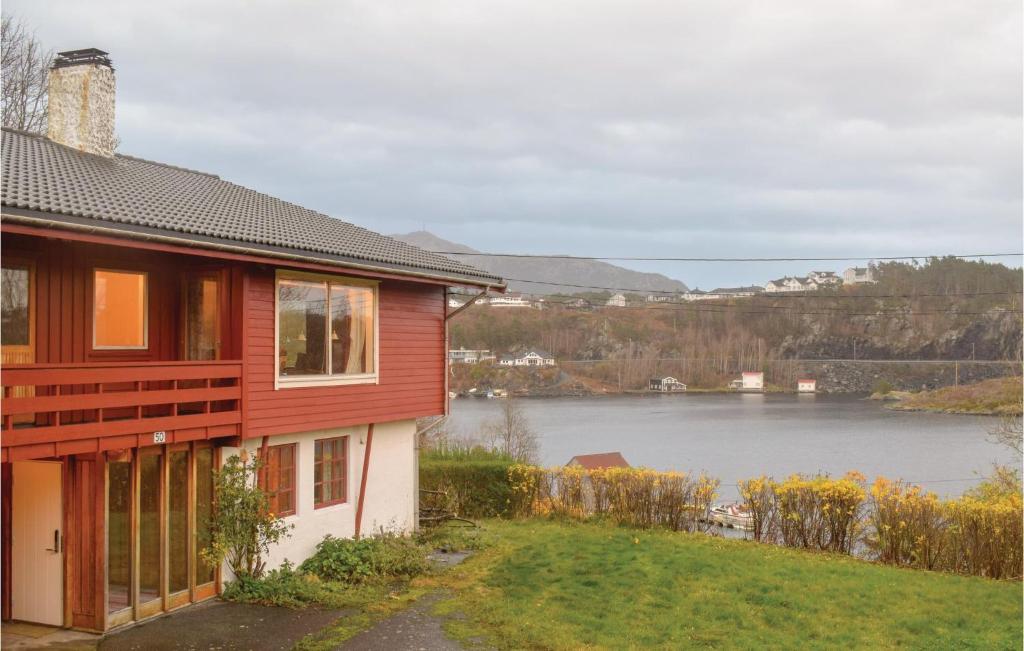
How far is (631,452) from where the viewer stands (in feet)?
151

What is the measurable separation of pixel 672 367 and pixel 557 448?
46.5 meters

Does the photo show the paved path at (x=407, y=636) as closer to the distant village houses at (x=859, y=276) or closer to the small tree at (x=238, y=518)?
the small tree at (x=238, y=518)

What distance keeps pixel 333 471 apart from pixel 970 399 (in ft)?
252

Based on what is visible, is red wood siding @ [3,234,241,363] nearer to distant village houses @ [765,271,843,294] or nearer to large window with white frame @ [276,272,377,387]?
large window with white frame @ [276,272,377,387]

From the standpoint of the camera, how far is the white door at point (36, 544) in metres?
8.32

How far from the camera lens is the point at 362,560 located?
1111 cm

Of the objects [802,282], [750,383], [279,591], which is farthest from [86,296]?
[802,282]

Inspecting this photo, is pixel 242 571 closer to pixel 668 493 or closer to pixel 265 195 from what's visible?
pixel 265 195

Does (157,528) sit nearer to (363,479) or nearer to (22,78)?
(363,479)

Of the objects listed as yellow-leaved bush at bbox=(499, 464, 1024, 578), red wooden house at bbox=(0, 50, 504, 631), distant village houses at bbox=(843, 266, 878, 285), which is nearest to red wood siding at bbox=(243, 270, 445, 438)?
red wooden house at bbox=(0, 50, 504, 631)

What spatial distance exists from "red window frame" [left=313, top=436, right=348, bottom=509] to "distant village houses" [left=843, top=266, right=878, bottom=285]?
101 m

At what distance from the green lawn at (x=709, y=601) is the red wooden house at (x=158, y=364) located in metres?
2.73

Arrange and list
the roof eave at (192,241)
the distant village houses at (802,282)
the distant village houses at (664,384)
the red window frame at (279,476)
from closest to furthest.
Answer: the roof eave at (192,241)
the red window frame at (279,476)
the distant village houses at (664,384)
the distant village houses at (802,282)

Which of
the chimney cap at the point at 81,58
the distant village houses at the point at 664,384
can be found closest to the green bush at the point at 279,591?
the chimney cap at the point at 81,58
